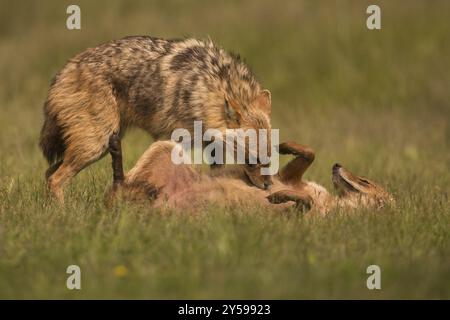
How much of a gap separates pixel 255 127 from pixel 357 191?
108 centimetres

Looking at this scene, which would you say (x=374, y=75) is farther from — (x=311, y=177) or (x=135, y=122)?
(x=135, y=122)

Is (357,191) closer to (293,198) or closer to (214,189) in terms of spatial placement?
(293,198)

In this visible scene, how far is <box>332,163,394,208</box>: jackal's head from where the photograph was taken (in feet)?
23.8

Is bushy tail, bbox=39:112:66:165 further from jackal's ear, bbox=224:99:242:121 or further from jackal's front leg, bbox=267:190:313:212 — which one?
jackal's front leg, bbox=267:190:313:212

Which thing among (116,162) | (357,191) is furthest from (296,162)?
(116,162)

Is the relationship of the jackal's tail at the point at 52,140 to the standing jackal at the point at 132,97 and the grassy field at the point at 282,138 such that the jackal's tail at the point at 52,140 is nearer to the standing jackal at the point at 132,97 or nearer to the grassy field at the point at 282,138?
the standing jackal at the point at 132,97

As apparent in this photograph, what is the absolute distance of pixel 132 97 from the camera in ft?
25.3

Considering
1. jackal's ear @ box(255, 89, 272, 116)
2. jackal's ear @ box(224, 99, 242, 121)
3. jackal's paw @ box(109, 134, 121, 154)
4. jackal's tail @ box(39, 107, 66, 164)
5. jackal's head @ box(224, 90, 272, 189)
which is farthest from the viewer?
jackal's tail @ box(39, 107, 66, 164)

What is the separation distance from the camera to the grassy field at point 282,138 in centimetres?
532

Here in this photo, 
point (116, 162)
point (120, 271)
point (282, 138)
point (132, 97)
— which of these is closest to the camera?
point (120, 271)

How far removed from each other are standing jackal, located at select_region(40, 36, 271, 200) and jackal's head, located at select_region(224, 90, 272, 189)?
19mm

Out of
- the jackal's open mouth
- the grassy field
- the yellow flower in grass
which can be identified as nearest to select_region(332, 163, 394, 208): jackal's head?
the jackal's open mouth

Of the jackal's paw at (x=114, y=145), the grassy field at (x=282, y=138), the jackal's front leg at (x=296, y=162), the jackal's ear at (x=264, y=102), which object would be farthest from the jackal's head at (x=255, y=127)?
the jackal's paw at (x=114, y=145)

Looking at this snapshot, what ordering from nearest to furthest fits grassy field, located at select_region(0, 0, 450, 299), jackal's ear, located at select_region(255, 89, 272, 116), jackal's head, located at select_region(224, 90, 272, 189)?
1. grassy field, located at select_region(0, 0, 450, 299)
2. jackal's head, located at select_region(224, 90, 272, 189)
3. jackal's ear, located at select_region(255, 89, 272, 116)
